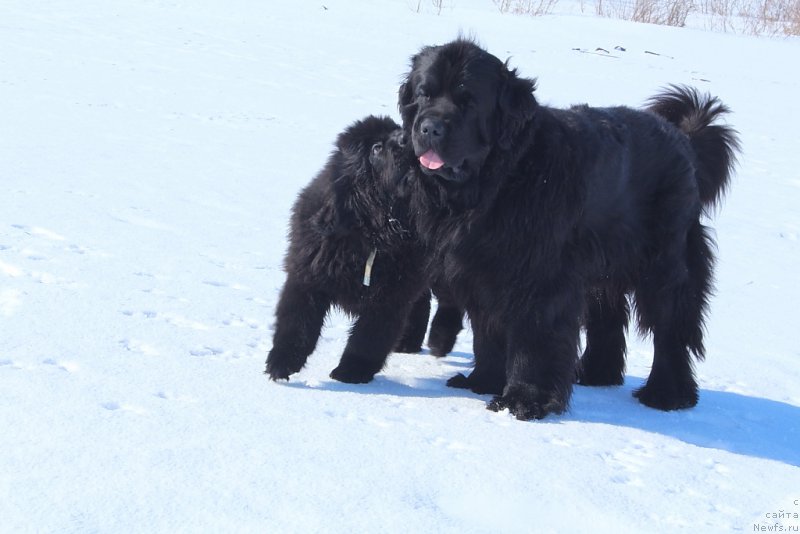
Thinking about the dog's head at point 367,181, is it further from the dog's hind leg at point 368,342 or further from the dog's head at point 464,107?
the dog's hind leg at point 368,342

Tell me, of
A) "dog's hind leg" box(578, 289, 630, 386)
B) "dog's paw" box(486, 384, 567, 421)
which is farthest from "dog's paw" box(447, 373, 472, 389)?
"dog's hind leg" box(578, 289, 630, 386)

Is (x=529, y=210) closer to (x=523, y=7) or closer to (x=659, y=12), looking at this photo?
(x=523, y=7)

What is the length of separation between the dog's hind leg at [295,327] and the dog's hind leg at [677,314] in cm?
144

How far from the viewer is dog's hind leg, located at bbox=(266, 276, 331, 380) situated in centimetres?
350

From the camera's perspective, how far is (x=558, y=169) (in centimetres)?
351

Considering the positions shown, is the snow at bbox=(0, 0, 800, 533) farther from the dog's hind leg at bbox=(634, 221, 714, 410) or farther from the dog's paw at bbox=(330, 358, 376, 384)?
the dog's hind leg at bbox=(634, 221, 714, 410)

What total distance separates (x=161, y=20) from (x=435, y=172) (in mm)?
11047

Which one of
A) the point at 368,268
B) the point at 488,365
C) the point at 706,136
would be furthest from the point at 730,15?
the point at 368,268

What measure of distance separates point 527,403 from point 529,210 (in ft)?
2.34

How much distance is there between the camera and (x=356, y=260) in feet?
11.8

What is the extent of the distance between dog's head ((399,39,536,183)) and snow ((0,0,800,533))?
77 centimetres

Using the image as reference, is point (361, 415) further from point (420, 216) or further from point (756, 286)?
point (756, 286)

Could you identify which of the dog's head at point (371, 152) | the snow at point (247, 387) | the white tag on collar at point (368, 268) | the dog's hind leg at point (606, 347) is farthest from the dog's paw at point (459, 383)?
the dog's head at point (371, 152)

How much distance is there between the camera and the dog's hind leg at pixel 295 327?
11.5ft
